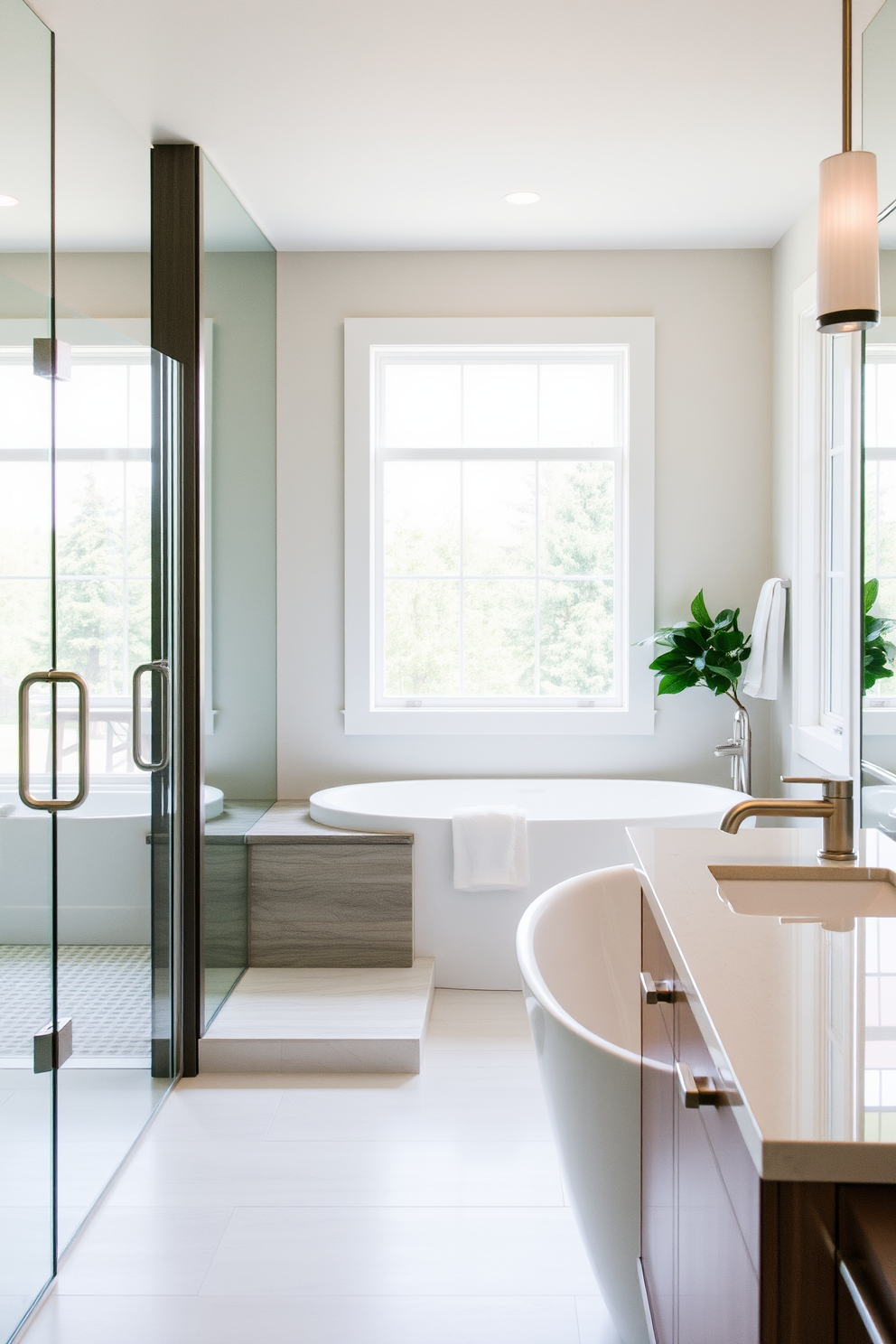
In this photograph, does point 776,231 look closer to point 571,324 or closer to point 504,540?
point 571,324

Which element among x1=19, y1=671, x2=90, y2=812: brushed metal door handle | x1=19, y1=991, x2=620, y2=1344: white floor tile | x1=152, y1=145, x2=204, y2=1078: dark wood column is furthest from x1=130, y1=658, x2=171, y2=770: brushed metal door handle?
x1=19, y1=991, x2=620, y2=1344: white floor tile

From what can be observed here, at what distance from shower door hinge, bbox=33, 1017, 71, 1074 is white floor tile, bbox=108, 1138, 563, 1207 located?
1.59 feet

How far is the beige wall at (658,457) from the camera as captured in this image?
14.0ft

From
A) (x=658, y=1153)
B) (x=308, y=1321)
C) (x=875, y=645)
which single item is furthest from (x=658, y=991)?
(x=875, y=645)

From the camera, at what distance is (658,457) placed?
170 inches

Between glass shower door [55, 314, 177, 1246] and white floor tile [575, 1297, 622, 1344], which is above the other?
glass shower door [55, 314, 177, 1246]

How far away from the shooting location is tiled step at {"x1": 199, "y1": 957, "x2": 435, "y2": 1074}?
3.01m

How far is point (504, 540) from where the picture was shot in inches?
177

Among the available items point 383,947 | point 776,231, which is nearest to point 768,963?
point 383,947

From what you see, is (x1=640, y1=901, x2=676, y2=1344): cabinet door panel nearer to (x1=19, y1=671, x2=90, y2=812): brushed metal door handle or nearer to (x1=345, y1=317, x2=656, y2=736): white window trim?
(x1=19, y1=671, x2=90, y2=812): brushed metal door handle

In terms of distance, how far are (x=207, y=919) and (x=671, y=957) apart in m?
2.05

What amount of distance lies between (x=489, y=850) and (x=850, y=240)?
2.43 metres

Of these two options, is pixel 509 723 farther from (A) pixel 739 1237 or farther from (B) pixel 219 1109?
(A) pixel 739 1237

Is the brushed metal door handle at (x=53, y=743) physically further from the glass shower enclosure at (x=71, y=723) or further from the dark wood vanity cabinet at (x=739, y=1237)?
the dark wood vanity cabinet at (x=739, y=1237)
